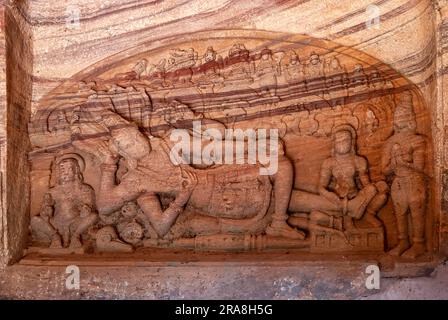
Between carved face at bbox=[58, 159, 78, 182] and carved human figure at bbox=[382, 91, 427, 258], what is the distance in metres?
2.25

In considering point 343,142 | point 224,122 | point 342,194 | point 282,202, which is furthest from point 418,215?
point 224,122

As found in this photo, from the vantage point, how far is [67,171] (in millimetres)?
3820

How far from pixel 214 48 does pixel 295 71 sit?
0.65m

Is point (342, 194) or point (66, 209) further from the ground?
point (342, 194)

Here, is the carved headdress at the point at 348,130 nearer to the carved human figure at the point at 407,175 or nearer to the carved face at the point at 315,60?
the carved human figure at the point at 407,175

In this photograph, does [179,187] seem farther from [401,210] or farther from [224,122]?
[401,210]

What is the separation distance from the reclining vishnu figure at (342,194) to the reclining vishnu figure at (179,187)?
0.52 feet

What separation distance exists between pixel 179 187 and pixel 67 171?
84cm

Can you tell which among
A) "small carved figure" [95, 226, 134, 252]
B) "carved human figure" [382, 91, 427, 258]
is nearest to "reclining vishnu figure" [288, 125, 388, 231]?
"carved human figure" [382, 91, 427, 258]

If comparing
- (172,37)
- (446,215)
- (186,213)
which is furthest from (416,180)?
(172,37)

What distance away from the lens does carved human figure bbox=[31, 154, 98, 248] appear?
3785 mm

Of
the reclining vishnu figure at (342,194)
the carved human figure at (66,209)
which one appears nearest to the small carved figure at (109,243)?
the carved human figure at (66,209)

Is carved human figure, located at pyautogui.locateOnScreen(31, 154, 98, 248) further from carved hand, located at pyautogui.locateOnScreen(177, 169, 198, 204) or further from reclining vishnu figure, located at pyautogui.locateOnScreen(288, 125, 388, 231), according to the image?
reclining vishnu figure, located at pyautogui.locateOnScreen(288, 125, 388, 231)

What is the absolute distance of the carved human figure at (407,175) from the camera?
3.52m
